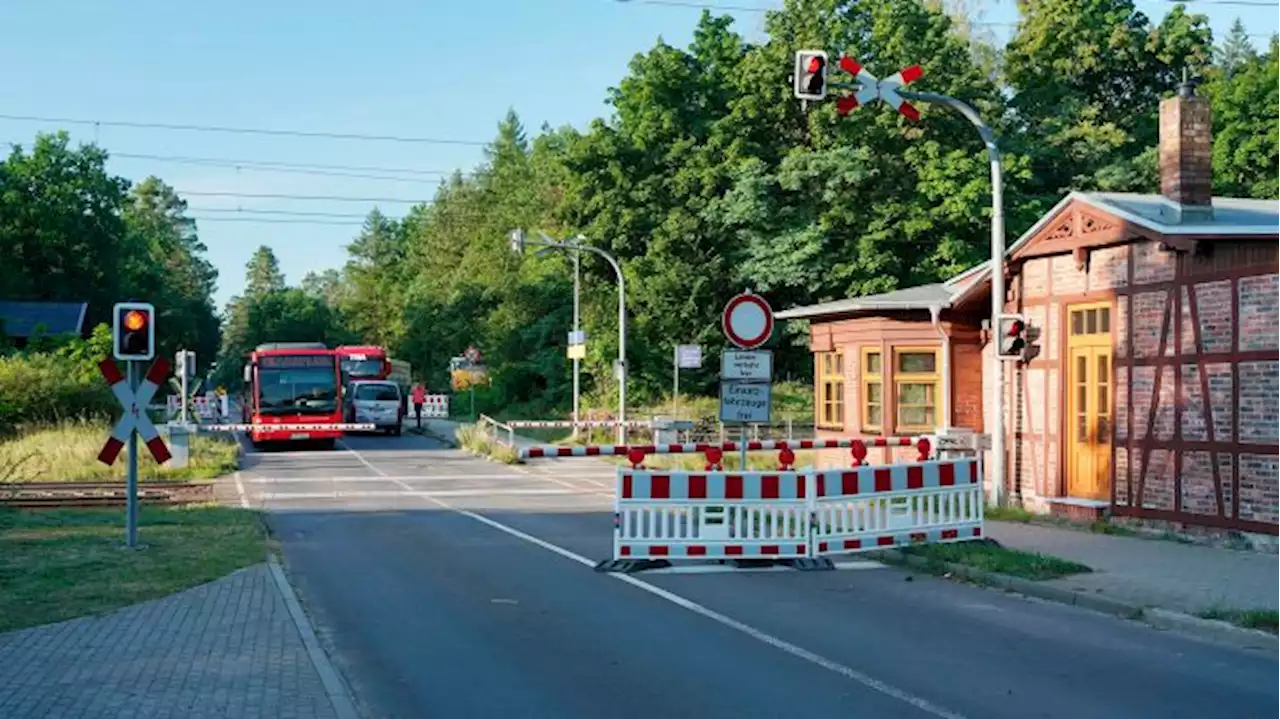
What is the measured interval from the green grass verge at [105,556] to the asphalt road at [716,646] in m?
0.99

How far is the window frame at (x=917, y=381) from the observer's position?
2284 centimetres

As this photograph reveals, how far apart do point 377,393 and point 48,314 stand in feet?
87.1

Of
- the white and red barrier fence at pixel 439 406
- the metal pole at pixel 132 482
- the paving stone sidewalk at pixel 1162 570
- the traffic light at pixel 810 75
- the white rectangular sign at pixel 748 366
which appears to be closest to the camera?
the paving stone sidewalk at pixel 1162 570

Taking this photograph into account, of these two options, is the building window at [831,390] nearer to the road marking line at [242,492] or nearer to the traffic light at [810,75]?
the traffic light at [810,75]

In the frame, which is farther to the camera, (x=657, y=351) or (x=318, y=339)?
(x=318, y=339)

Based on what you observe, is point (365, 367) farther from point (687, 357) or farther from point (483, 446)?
point (687, 357)

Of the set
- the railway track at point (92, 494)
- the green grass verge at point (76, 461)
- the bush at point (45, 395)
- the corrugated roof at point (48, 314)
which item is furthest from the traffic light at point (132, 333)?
the corrugated roof at point (48, 314)

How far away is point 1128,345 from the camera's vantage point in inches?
666

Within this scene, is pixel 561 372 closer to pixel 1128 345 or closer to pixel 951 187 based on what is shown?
pixel 951 187

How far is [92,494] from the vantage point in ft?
78.8

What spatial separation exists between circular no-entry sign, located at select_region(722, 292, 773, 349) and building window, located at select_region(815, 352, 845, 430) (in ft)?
33.1

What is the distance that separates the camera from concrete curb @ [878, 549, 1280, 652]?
998 cm

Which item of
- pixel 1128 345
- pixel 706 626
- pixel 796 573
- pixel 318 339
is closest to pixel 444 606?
pixel 706 626

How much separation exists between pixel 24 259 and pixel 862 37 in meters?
49.0
